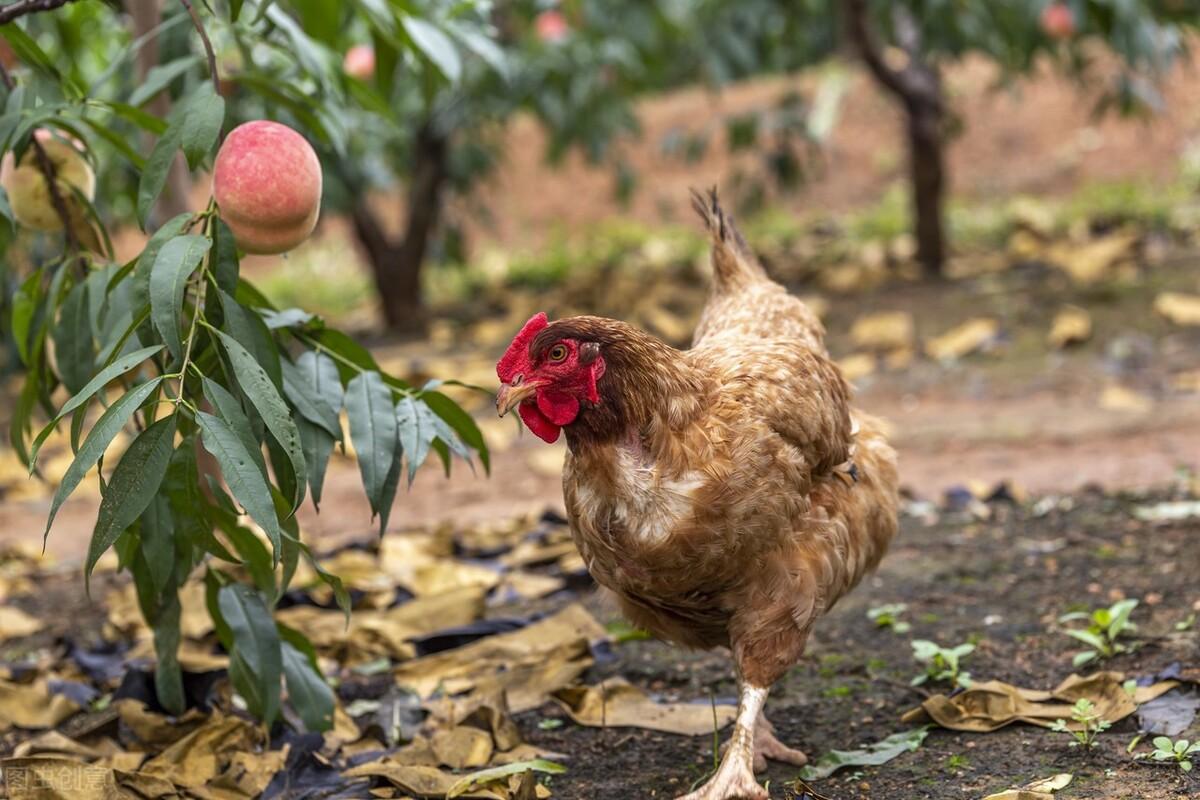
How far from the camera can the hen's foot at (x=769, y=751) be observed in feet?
8.55

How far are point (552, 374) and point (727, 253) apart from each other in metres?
1.29

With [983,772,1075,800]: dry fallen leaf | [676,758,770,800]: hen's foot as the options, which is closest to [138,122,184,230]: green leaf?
[676,758,770,800]: hen's foot

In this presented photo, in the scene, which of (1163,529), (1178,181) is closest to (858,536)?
(1163,529)

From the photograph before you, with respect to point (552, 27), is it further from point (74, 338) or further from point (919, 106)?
point (74, 338)

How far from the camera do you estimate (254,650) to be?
264 cm

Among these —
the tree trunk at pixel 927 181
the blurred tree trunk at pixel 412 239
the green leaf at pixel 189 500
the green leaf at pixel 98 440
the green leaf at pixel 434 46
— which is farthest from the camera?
Result: the blurred tree trunk at pixel 412 239

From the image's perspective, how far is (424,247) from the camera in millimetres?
8336

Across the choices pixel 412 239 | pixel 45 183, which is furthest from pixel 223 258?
pixel 412 239

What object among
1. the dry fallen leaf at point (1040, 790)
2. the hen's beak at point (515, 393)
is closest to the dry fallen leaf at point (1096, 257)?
the dry fallen leaf at point (1040, 790)

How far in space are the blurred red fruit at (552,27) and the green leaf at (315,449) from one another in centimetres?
539

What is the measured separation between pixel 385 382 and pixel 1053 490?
9.34ft

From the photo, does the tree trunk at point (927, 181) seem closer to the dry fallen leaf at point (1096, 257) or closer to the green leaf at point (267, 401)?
the dry fallen leaf at point (1096, 257)

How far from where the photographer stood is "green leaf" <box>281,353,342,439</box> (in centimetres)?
230

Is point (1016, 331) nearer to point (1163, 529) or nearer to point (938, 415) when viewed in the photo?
point (938, 415)
